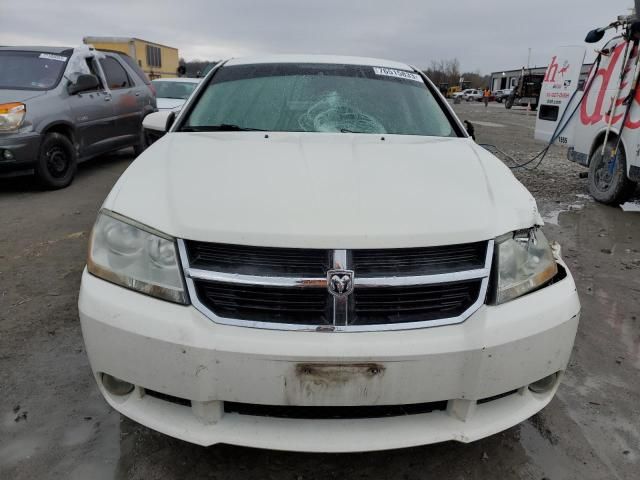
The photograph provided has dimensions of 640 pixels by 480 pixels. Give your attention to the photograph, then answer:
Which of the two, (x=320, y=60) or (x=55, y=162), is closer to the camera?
(x=320, y=60)

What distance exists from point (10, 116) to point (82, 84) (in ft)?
3.80

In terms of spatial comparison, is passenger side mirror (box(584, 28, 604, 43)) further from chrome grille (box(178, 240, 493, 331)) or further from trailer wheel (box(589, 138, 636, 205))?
chrome grille (box(178, 240, 493, 331))

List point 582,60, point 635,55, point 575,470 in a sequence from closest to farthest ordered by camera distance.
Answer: point 575,470
point 635,55
point 582,60

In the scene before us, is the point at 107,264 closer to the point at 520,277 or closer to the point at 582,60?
the point at 520,277

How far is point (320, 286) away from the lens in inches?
61.9

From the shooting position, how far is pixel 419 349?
153 centimetres

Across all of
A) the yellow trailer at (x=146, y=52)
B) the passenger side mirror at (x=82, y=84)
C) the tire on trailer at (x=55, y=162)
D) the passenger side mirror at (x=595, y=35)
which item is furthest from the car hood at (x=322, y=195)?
the yellow trailer at (x=146, y=52)

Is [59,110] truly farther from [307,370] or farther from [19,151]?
[307,370]

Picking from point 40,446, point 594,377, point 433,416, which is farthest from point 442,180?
point 40,446

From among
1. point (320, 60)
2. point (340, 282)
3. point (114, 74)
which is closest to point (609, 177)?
point (320, 60)

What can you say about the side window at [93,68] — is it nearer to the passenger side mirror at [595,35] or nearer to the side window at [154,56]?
the passenger side mirror at [595,35]

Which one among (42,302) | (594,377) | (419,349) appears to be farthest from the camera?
(42,302)

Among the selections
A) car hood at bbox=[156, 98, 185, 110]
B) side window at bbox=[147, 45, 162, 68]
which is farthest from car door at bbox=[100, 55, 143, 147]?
side window at bbox=[147, 45, 162, 68]

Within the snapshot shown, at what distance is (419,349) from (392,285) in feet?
0.71
